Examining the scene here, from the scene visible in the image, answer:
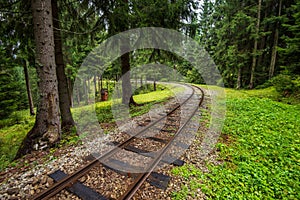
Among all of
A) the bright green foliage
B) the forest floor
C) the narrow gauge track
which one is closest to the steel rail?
the narrow gauge track

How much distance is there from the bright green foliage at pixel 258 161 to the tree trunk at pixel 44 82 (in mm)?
4166

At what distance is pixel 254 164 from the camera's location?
338 centimetres

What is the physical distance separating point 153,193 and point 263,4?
19.3 m

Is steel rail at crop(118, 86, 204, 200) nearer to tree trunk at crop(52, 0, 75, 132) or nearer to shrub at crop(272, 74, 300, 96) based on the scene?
tree trunk at crop(52, 0, 75, 132)

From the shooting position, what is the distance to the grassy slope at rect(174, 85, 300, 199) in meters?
2.65

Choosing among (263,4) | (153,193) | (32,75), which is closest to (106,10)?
(153,193)

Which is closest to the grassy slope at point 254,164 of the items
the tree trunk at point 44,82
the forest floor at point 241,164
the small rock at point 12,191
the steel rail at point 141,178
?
the forest floor at point 241,164

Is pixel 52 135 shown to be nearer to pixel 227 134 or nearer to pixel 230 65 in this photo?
pixel 227 134

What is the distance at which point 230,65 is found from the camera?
15.7 metres

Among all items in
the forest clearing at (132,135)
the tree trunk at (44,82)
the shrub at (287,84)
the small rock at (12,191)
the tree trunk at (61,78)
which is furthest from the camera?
the shrub at (287,84)

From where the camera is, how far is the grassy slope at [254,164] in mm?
2654

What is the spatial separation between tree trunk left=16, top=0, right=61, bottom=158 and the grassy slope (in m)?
3.64

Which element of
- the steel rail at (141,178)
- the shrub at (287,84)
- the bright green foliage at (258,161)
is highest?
the shrub at (287,84)

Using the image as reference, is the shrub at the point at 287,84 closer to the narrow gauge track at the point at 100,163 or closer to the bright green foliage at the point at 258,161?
the bright green foliage at the point at 258,161
